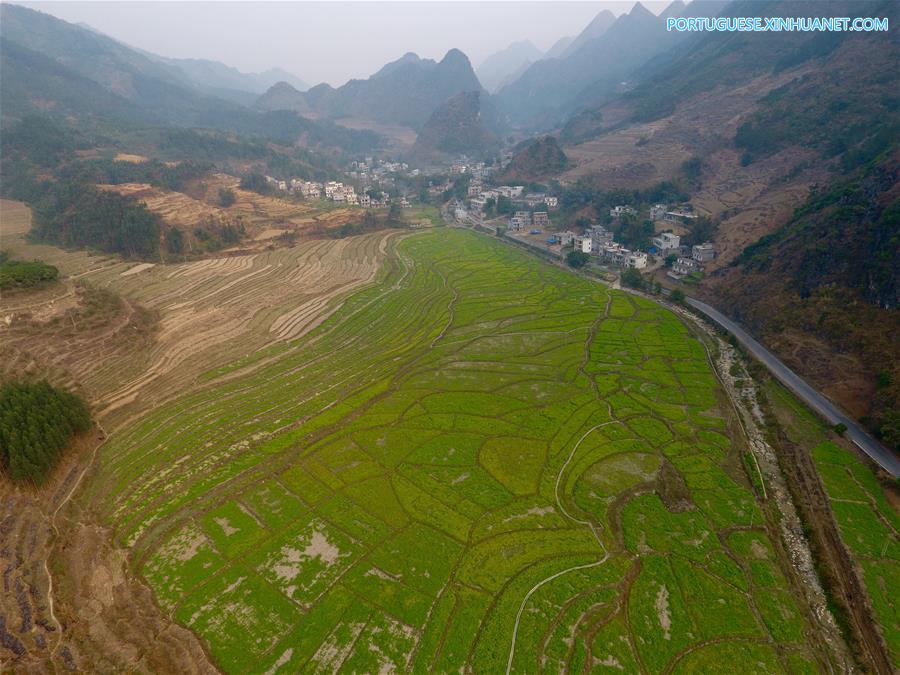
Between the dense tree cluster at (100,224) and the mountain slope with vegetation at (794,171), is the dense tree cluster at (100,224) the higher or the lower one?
the lower one

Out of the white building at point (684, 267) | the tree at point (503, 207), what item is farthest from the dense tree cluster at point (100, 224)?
the white building at point (684, 267)

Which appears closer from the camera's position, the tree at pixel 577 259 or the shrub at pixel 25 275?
the shrub at pixel 25 275

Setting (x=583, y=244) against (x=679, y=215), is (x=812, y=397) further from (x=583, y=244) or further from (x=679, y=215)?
(x=679, y=215)

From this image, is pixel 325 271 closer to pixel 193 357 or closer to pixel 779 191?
pixel 193 357

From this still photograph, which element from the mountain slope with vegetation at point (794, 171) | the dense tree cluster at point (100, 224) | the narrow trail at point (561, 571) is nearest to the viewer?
the narrow trail at point (561, 571)

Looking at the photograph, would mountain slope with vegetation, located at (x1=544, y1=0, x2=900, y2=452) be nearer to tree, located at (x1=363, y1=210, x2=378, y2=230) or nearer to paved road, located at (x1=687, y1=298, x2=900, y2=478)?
paved road, located at (x1=687, y1=298, x2=900, y2=478)

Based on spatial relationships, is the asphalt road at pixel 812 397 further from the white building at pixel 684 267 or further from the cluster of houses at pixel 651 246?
the cluster of houses at pixel 651 246

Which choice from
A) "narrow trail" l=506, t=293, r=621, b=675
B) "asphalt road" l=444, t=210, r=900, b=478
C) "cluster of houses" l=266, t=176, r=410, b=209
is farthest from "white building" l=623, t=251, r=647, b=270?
"cluster of houses" l=266, t=176, r=410, b=209

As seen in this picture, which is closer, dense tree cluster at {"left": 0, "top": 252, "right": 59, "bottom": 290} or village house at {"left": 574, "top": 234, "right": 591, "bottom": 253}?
dense tree cluster at {"left": 0, "top": 252, "right": 59, "bottom": 290}
